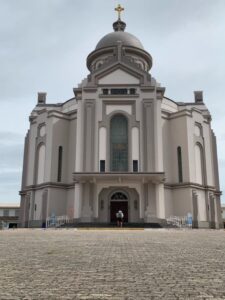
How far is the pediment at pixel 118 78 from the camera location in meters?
40.0

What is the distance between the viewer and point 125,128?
126ft

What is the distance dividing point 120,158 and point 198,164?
389 inches

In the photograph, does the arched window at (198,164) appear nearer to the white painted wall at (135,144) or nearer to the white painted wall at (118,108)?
the white painted wall at (135,144)

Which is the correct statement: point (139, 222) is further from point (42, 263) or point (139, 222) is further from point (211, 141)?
point (42, 263)

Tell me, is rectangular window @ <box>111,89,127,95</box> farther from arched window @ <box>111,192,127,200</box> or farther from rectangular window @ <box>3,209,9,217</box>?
rectangular window @ <box>3,209,9,217</box>

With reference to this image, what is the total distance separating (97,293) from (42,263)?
9.47 feet

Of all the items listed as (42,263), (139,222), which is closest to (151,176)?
(139,222)

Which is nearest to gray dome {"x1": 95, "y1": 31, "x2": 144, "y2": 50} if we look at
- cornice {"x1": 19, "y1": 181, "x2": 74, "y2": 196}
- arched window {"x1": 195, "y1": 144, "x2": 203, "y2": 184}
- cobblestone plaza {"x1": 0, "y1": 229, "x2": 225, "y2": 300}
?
arched window {"x1": 195, "y1": 144, "x2": 203, "y2": 184}

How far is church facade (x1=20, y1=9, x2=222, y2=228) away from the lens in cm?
3572

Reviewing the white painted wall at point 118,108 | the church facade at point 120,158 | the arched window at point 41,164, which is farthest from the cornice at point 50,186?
the white painted wall at point 118,108

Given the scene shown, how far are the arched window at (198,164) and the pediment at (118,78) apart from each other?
35.8ft

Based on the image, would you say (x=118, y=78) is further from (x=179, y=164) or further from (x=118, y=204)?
(x=118, y=204)

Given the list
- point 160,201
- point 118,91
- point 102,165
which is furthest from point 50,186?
point 118,91

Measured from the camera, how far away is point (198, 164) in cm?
4019
